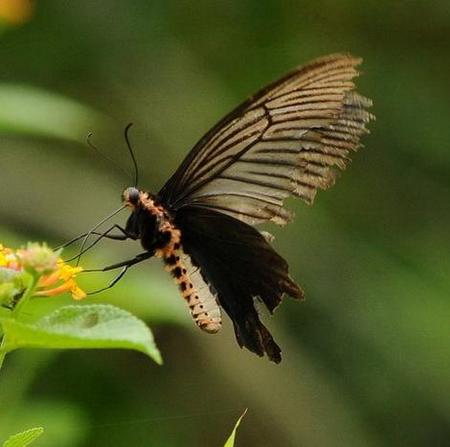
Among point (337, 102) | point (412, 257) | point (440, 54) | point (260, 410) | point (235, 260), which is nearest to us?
point (337, 102)

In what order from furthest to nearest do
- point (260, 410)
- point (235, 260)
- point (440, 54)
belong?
point (440, 54) → point (260, 410) → point (235, 260)

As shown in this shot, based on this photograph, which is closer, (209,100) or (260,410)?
(260,410)

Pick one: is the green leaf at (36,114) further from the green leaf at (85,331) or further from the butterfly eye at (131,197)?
the green leaf at (85,331)

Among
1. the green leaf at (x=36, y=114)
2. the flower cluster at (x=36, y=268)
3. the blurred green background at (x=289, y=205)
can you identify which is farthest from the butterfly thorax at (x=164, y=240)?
the blurred green background at (x=289, y=205)

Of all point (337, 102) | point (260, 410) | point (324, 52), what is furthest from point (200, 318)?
point (324, 52)

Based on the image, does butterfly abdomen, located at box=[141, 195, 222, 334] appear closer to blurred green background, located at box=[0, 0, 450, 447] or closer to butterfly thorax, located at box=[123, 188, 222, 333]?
butterfly thorax, located at box=[123, 188, 222, 333]

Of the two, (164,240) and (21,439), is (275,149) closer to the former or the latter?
(164,240)

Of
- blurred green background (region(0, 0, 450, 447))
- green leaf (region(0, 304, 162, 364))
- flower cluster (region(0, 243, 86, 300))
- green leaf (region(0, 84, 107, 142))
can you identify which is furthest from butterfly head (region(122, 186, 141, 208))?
blurred green background (region(0, 0, 450, 447))

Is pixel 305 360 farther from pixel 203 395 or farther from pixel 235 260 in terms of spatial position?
pixel 235 260
